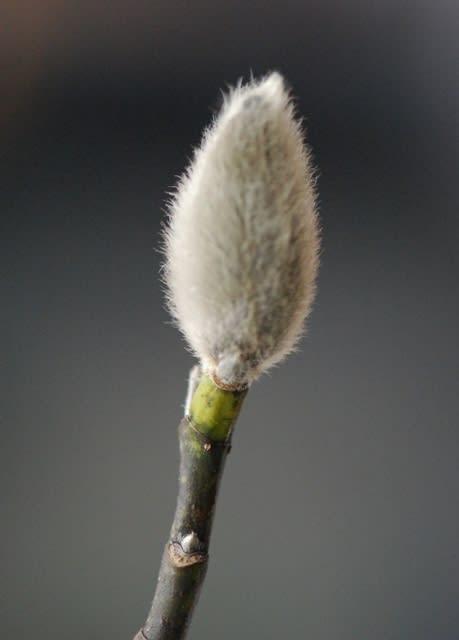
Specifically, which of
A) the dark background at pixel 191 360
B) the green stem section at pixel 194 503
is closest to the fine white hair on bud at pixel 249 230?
the green stem section at pixel 194 503

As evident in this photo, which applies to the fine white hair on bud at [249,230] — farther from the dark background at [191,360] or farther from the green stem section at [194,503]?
the dark background at [191,360]

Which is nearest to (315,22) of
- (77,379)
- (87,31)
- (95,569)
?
(87,31)

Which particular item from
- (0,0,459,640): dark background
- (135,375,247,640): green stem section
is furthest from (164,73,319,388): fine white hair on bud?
(0,0,459,640): dark background

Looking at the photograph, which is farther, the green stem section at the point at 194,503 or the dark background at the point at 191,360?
the dark background at the point at 191,360

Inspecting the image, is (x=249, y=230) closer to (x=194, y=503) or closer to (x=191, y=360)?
(x=194, y=503)

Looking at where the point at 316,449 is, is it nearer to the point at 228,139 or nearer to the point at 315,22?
the point at 315,22
